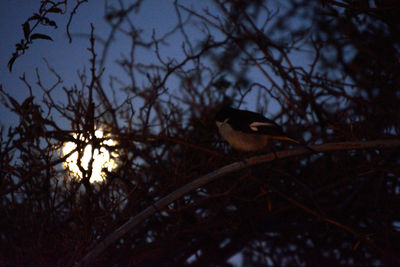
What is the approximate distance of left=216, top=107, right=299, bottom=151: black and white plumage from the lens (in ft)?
13.4

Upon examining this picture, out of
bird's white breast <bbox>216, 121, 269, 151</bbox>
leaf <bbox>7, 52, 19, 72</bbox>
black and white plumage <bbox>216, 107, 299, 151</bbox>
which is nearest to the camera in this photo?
leaf <bbox>7, 52, 19, 72</bbox>

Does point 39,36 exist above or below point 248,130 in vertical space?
above

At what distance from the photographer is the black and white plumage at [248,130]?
4.09 metres

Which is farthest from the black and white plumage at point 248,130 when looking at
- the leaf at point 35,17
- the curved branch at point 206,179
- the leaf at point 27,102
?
the leaf at point 35,17

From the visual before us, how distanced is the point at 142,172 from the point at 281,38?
9.24ft

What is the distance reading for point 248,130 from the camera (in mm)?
4148

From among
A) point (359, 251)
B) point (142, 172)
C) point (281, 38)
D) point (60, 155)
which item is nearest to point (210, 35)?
point (281, 38)

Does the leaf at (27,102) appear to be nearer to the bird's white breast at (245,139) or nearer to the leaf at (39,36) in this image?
the leaf at (39,36)

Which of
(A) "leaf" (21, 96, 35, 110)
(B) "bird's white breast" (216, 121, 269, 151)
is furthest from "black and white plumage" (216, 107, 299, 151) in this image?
(A) "leaf" (21, 96, 35, 110)

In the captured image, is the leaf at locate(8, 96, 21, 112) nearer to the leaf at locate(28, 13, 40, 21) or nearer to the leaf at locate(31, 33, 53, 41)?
the leaf at locate(31, 33, 53, 41)

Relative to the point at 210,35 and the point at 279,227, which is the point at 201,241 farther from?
the point at 210,35

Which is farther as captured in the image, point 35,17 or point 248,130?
point 248,130

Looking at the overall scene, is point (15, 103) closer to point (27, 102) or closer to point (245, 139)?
point (27, 102)

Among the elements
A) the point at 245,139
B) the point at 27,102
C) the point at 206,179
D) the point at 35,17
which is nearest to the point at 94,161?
the point at 27,102
